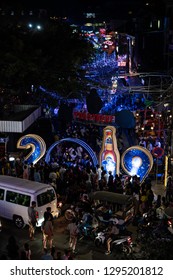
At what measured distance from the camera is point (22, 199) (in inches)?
547

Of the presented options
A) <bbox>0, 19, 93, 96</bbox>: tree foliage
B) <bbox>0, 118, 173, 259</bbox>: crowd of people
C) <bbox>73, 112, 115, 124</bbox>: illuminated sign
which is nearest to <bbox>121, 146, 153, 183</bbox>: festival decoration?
<bbox>0, 118, 173, 259</bbox>: crowd of people

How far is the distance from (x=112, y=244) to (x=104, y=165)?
704 centimetres

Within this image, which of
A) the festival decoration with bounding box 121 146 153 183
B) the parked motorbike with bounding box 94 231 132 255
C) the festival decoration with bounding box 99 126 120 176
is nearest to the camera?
the parked motorbike with bounding box 94 231 132 255

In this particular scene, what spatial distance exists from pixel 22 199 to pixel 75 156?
7.78 metres

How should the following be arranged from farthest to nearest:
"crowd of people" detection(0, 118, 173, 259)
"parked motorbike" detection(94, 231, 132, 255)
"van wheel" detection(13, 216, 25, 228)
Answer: "crowd of people" detection(0, 118, 173, 259) → "van wheel" detection(13, 216, 25, 228) → "parked motorbike" detection(94, 231, 132, 255)

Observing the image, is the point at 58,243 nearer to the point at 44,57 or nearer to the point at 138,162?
the point at 138,162

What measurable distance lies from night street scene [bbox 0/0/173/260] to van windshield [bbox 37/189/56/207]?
1.5 inches

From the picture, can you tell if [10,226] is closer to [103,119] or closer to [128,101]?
[103,119]

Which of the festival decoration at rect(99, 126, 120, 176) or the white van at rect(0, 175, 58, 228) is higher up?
the festival decoration at rect(99, 126, 120, 176)

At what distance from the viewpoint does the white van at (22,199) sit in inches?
541

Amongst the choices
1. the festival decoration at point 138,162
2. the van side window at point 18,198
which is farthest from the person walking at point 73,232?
the festival decoration at point 138,162

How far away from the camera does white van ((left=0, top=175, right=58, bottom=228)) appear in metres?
13.8

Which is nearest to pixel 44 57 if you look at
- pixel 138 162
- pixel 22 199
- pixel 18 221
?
pixel 138 162

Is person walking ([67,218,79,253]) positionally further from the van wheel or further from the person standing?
the van wheel
